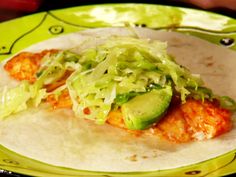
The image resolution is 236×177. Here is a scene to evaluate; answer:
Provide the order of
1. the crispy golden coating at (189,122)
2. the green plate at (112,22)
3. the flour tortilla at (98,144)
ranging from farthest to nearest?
the green plate at (112,22), the crispy golden coating at (189,122), the flour tortilla at (98,144)

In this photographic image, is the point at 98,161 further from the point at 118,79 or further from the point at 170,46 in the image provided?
the point at 170,46

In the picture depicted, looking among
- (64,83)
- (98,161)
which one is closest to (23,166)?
(98,161)

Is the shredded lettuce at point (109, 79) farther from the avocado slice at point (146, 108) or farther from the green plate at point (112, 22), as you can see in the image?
the green plate at point (112, 22)

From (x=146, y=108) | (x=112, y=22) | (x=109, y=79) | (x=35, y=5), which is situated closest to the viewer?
(x=146, y=108)

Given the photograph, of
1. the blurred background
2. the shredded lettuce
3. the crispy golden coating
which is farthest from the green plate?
the crispy golden coating

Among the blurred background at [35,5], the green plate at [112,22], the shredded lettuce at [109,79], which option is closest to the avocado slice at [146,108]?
the shredded lettuce at [109,79]

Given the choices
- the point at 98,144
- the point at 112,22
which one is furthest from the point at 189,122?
the point at 112,22

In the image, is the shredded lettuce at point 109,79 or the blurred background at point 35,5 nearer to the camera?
the shredded lettuce at point 109,79

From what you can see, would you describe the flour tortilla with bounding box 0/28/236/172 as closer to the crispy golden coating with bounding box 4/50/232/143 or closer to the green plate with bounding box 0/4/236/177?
the crispy golden coating with bounding box 4/50/232/143

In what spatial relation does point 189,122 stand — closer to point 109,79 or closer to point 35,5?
point 109,79
